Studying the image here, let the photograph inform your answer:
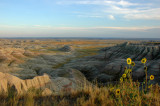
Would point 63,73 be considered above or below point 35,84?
below

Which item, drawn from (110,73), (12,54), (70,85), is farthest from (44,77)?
(12,54)

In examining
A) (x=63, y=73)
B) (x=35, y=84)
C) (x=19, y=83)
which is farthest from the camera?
(x=63, y=73)

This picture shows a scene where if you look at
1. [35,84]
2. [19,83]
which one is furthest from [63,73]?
[19,83]

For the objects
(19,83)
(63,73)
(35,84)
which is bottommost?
(63,73)

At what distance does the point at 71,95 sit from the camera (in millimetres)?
5566

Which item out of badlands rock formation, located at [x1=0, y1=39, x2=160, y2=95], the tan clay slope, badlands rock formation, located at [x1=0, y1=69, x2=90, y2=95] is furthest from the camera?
badlands rock formation, located at [x1=0, y1=39, x2=160, y2=95]

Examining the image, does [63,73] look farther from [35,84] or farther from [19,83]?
[19,83]

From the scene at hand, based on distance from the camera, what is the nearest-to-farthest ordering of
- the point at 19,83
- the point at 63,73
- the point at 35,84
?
the point at 19,83 < the point at 35,84 < the point at 63,73

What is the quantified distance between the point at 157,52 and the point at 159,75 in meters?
16.8

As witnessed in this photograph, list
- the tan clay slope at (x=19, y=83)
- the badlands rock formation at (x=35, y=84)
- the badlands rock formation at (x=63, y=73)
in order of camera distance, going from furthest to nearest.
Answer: the badlands rock formation at (x=63, y=73) < the badlands rock formation at (x=35, y=84) < the tan clay slope at (x=19, y=83)

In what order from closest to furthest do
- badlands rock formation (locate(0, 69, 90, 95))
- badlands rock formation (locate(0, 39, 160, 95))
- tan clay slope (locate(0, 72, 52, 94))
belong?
tan clay slope (locate(0, 72, 52, 94))
badlands rock formation (locate(0, 69, 90, 95))
badlands rock formation (locate(0, 39, 160, 95))

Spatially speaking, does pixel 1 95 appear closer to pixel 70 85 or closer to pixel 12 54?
pixel 70 85

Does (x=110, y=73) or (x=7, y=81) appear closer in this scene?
(x=7, y=81)

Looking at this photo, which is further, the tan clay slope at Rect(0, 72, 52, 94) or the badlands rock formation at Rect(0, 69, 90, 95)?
the badlands rock formation at Rect(0, 69, 90, 95)
